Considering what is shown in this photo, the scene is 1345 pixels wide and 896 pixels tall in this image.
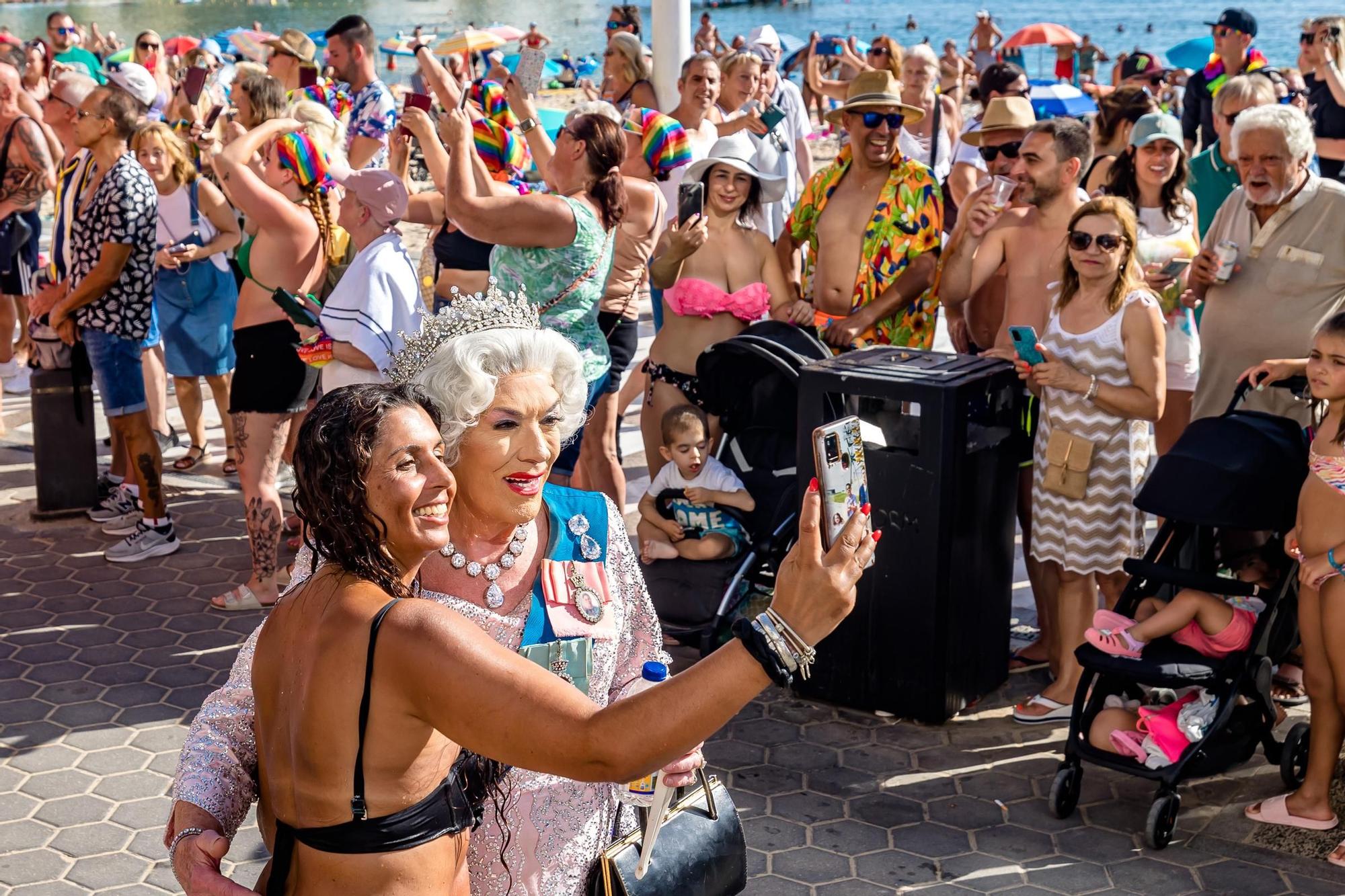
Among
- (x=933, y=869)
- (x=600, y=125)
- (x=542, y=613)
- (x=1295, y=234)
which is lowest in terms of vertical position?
(x=933, y=869)

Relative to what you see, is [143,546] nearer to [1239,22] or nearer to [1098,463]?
[1098,463]

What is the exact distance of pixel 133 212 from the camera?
6602 mm

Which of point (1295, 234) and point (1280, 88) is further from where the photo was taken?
point (1280, 88)

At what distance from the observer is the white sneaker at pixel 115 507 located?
7387mm

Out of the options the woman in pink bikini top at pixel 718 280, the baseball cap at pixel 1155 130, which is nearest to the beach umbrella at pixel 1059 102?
the baseball cap at pixel 1155 130

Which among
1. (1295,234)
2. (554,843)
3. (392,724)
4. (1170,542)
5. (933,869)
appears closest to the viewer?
(392,724)

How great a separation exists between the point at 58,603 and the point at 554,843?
14.5 feet

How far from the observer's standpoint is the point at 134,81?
7.44m

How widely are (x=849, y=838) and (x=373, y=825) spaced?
2.49 m

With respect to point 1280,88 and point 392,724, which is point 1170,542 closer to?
point 392,724

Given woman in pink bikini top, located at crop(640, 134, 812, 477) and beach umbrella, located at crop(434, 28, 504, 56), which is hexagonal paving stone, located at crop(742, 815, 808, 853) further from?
beach umbrella, located at crop(434, 28, 504, 56)

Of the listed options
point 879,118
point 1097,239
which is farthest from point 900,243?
point 1097,239

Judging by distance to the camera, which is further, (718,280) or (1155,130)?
(718,280)

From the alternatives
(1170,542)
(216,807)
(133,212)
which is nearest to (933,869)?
(1170,542)
